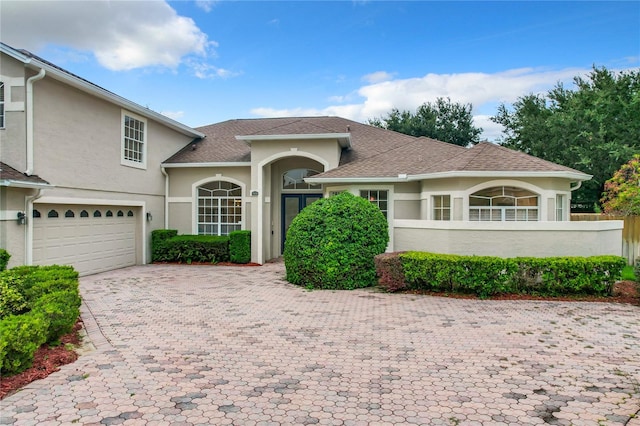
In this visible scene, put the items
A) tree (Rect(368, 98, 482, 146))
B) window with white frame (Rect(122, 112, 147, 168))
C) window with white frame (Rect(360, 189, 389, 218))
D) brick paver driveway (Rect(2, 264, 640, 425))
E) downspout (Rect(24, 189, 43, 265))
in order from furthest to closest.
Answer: tree (Rect(368, 98, 482, 146))
window with white frame (Rect(360, 189, 389, 218))
window with white frame (Rect(122, 112, 147, 168))
downspout (Rect(24, 189, 43, 265))
brick paver driveway (Rect(2, 264, 640, 425))

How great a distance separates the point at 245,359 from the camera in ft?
17.0

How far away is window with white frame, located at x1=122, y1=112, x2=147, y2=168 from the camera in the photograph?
522 inches

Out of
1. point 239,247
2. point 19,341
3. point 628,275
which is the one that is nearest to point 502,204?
point 628,275

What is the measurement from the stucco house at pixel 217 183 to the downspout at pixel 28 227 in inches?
1.3

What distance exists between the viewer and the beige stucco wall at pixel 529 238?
9805 millimetres

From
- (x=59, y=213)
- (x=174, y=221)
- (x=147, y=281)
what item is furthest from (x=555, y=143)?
(x=59, y=213)

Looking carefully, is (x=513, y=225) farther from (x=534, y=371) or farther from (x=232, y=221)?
(x=232, y=221)

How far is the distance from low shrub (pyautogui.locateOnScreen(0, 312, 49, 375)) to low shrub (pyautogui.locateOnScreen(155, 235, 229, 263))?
9.58 m

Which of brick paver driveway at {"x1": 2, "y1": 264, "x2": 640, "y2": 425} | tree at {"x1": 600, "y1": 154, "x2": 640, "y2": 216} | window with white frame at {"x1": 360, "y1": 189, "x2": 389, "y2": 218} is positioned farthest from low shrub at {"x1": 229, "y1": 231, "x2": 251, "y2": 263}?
tree at {"x1": 600, "y1": 154, "x2": 640, "y2": 216}

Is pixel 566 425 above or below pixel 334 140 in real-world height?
below

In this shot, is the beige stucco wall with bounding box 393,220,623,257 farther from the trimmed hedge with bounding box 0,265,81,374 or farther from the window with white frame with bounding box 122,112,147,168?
the window with white frame with bounding box 122,112,147,168

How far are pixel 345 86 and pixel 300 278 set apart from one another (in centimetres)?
1610

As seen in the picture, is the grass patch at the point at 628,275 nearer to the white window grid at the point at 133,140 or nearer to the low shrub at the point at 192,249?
the low shrub at the point at 192,249

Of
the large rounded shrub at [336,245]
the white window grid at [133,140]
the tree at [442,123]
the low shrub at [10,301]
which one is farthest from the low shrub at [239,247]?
the tree at [442,123]
